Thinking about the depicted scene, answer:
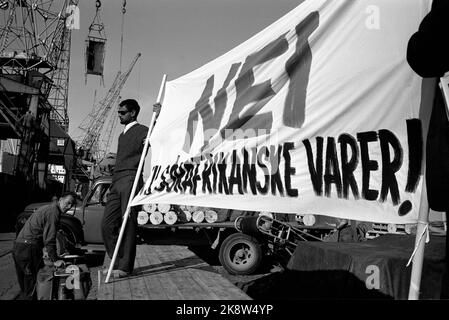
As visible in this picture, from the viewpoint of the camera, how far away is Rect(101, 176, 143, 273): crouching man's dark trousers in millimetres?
4172

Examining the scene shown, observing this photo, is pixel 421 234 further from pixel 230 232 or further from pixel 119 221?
pixel 230 232

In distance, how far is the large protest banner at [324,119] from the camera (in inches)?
97.5

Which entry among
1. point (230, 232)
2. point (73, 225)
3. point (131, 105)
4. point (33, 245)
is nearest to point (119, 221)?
point (131, 105)

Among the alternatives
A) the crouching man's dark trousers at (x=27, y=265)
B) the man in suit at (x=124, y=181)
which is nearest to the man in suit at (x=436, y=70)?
the man in suit at (x=124, y=181)

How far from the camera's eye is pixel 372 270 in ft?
14.5

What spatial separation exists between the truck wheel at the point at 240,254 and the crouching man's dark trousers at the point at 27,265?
4.96 m

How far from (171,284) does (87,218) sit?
711cm

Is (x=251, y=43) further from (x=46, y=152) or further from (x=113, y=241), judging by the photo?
(x=46, y=152)

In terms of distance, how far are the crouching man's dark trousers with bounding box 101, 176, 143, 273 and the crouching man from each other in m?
1.06

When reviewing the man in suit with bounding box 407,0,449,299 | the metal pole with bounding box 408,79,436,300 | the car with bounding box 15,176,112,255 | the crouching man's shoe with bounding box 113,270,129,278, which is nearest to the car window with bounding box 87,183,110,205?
the car with bounding box 15,176,112,255

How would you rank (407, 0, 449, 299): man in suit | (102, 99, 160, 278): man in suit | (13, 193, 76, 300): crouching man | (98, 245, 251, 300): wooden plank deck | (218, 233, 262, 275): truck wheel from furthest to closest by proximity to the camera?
(218, 233, 262, 275): truck wheel < (13, 193, 76, 300): crouching man < (102, 99, 160, 278): man in suit < (98, 245, 251, 300): wooden plank deck < (407, 0, 449, 299): man in suit

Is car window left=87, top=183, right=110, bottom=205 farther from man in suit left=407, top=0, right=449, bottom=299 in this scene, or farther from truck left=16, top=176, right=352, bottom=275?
man in suit left=407, top=0, right=449, bottom=299

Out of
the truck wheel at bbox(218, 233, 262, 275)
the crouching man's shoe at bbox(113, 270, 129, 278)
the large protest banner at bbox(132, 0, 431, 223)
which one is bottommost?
Result: the truck wheel at bbox(218, 233, 262, 275)
